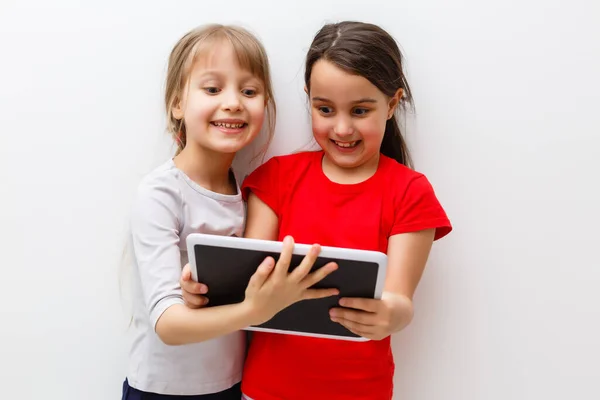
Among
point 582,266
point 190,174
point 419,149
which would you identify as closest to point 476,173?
point 419,149

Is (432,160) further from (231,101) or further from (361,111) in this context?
(231,101)

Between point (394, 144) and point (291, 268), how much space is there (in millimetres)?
445

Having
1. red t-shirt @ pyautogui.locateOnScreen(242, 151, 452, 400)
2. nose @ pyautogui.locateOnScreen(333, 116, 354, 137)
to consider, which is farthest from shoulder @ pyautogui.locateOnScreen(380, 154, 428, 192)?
nose @ pyautogui.locateOnScreen(333, 116, 354, 137)

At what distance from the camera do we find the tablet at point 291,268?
2.67ft

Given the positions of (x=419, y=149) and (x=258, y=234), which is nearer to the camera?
(x=258, y=234)

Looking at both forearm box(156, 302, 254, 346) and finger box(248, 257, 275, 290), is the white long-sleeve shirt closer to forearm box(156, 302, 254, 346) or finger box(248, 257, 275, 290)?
forearm box(156, 302, 254, 346)

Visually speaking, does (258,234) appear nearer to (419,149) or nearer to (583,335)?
(419,149)

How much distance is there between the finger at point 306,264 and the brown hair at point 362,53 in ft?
1.18

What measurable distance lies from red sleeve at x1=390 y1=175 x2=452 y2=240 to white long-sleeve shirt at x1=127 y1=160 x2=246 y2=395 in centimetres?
30

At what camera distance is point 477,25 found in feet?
3.81

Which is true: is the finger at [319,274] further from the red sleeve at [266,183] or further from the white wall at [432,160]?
the white wall at [432,160]

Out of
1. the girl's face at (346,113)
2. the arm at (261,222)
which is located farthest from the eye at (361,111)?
the arm at (261,222)

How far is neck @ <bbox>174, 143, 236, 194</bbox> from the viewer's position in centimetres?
108

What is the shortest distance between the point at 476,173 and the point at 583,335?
42cm
